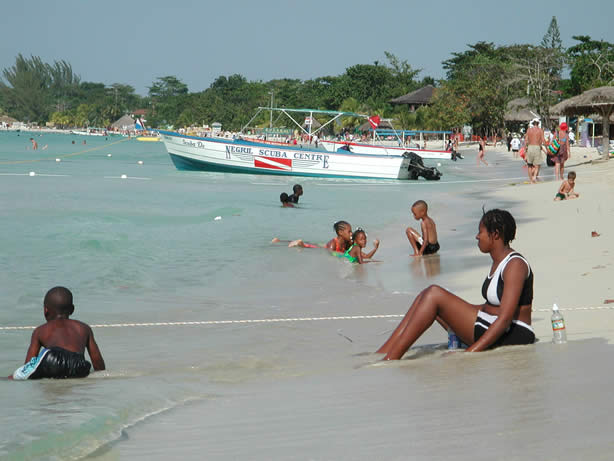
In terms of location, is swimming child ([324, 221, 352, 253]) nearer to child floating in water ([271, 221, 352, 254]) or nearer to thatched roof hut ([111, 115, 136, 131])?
child floating in water ([271, 221, 352, 254])

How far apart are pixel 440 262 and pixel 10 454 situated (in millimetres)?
8039

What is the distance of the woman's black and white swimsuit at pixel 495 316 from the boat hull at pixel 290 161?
84.0 ft

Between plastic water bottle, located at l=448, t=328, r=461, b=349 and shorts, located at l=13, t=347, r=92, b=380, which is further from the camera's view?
plastic water bottle, located at l=448, t=328, r=461, b=349

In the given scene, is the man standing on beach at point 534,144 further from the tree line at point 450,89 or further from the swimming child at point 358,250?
the tree line at point 450,89

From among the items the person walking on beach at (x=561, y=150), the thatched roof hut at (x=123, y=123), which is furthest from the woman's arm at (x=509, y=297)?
the thatched roof hut at (x=123, y=123)

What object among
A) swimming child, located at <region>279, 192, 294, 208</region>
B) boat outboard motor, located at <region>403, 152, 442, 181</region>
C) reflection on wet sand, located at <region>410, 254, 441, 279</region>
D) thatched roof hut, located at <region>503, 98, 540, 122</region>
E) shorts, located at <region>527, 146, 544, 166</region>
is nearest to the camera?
reflection on wet sand, located at <region>410, 254, 441, 279</region>

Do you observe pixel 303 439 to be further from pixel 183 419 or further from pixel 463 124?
pixel 463 124

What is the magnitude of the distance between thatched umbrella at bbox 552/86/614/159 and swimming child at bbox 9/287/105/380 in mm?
26052

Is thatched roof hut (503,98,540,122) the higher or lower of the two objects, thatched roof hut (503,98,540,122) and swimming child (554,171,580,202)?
the higher

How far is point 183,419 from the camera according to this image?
377cm

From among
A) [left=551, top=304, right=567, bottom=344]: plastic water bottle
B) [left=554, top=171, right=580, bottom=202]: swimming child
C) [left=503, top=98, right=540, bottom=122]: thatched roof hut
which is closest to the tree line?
[left=503, top=98, right=540, bottom=122]: thatched roof hut

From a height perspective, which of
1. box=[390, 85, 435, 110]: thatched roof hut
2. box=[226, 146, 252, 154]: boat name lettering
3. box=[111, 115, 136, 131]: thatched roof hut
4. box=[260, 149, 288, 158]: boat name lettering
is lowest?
box=[260, 149, 288, 158]: boat name lettering

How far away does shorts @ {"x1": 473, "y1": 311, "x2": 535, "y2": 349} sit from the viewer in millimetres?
4797

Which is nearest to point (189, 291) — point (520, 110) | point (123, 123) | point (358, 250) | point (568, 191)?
point (358, 250)
